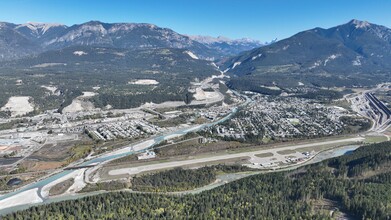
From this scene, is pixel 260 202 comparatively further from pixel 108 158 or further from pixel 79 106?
pixel 79 106

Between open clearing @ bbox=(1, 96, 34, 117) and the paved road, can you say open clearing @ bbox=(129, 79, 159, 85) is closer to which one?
open clearing @ bbox=(1, 96, 34, 117)

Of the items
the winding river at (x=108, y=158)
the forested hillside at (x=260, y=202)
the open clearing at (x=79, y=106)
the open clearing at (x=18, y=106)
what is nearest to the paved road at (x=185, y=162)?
the winding river at (x=108, y=158)

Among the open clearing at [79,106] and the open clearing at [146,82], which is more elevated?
the open clearing at [146,82]

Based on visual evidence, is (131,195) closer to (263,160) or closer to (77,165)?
(77,165)

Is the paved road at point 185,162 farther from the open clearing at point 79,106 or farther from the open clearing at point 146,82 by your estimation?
the open clearing at point 146,82

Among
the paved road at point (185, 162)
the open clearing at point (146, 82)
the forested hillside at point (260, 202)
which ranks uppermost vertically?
the open clearing at point (146, 82)

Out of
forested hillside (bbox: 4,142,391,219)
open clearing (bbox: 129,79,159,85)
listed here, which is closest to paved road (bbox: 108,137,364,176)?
forested hillside (bbox: 4,142,391,219)
